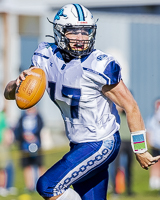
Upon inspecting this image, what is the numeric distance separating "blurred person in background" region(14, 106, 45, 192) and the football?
5501mm

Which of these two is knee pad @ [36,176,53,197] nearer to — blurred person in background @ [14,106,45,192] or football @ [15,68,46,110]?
football @ [15,68,46,110]

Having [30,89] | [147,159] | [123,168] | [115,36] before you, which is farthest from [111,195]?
[115,36]

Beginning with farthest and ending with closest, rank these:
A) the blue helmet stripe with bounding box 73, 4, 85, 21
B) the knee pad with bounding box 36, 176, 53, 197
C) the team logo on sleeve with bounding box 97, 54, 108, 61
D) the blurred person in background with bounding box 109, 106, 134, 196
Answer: the blurred person in background with bounding box 109, 106, 134, 196 → the blue helmet stripe with bounding box 73, 4, 85, 21 → the team logo on sleeve with bounding box 97, 54, 108, 61 → the knee pad with bounding box 36, 176, 53, 197

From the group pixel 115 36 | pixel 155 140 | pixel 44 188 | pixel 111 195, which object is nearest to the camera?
pixel 44 188

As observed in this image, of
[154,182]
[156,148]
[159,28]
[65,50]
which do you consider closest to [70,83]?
[65,50]

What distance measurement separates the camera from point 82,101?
4.20 meters

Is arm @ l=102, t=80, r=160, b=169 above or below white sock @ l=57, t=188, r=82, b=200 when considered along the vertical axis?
above

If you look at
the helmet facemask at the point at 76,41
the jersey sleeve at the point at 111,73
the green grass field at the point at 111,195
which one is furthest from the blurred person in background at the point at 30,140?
the jersey sleeve at the point at 111,73

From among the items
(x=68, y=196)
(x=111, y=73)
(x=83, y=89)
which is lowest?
(x=68, y=196)

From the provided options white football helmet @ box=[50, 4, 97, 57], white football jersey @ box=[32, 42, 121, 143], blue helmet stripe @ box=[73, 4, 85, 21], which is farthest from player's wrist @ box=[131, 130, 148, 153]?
blue helmet stripe @ box=[73, 4, 85, 21]

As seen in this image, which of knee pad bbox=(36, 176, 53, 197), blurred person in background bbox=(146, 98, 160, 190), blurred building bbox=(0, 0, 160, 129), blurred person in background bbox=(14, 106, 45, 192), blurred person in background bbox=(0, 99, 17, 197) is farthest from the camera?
blurred building bbox=(0, 0, 160, 129)

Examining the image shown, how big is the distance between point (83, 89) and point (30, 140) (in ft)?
18.8

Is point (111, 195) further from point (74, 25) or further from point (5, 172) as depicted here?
point (74, 25)

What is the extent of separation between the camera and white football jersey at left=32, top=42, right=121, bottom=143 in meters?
4.09
